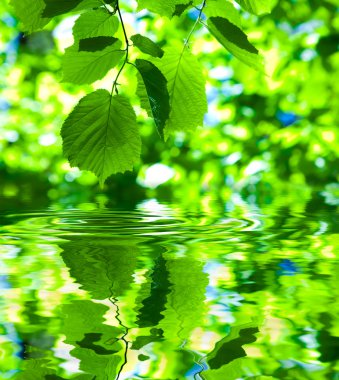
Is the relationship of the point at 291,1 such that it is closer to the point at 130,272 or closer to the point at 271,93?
the point at 271,93

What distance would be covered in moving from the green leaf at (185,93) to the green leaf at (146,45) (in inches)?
1.8

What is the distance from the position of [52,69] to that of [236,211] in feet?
7.61

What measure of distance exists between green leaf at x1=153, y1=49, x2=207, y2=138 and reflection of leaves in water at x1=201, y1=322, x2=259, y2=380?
6.4 inches

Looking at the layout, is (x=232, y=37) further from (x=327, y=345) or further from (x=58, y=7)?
(x=327, y=345)

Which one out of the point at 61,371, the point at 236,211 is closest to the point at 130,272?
the point at 61,371

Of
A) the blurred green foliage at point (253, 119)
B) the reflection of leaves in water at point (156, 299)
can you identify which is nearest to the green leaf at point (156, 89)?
the reflection of leaves in water at point (156, 299)

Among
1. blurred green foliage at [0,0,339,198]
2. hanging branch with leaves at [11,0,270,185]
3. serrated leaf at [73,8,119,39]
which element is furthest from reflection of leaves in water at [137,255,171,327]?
blurred green foliage at [0,0,339,198]

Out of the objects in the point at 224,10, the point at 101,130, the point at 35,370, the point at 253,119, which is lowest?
Answer: the point at 35,370

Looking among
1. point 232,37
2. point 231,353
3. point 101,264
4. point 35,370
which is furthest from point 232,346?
point 101,264

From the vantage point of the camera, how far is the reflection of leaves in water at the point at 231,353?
40 cm

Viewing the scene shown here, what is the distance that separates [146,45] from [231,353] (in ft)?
0.72

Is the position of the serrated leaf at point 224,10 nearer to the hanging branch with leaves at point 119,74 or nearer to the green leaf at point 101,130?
the hanging branch with leaves at point 119,74

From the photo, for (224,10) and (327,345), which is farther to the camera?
(224,10)

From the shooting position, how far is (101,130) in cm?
54
